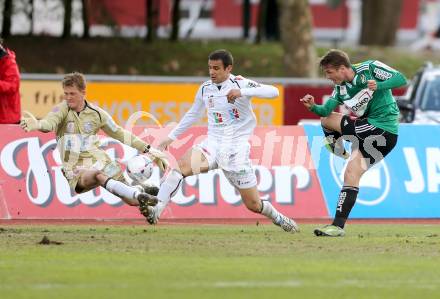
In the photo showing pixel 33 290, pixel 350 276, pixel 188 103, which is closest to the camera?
pixel 33 290

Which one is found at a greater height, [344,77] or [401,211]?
[344,77]

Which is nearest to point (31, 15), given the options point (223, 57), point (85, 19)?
point (85, 19)

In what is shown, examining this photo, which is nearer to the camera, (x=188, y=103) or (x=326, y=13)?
(x=188, y=103)

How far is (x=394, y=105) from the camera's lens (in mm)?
13922

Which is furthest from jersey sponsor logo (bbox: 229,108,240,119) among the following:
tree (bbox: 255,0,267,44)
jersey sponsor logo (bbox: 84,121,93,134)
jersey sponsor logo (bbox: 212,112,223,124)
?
tree (bbox: 255,0,267,44)

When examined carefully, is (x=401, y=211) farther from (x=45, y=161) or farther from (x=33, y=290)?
(x=33, y=290)

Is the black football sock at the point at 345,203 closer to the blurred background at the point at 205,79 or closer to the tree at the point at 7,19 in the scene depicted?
the blurred background at the point at 205,79

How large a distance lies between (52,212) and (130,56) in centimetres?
1931

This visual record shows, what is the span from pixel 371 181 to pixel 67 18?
1971 centimetres

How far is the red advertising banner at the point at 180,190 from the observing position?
16.5 meters

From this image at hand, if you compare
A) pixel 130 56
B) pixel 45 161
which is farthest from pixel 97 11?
pixel 45 161

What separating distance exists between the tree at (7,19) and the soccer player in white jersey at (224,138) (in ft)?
69.5

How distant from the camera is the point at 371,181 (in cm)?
1720

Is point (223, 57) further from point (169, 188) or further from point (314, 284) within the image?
point (314, 284)
